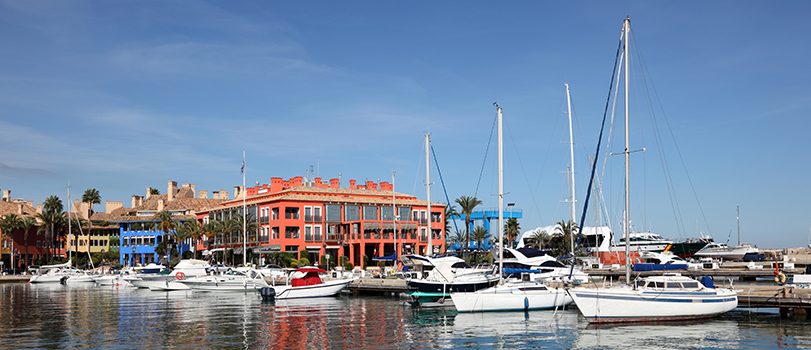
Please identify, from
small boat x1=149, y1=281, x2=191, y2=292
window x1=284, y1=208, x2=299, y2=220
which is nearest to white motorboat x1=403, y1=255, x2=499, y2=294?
small boat x1=149, y1=281, x2=191, y2=292

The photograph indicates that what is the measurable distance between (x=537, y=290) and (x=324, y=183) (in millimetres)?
63248

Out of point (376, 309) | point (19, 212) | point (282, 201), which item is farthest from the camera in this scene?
point (19, 212)

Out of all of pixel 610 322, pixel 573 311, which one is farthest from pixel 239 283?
pixel 610 322

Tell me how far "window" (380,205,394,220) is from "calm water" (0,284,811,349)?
47.2 metres

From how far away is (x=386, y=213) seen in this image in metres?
102

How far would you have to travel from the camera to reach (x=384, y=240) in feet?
327

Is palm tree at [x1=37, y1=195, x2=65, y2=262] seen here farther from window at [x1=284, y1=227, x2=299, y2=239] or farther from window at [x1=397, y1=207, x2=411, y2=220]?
window at [x1=397, y1=207, x2=411, y2=220]

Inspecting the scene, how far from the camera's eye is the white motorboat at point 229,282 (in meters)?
72.3

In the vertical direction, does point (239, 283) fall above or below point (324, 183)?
below

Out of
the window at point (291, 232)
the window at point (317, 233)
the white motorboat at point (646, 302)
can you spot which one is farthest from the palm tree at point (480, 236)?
the white motorboat at point (646, 302)

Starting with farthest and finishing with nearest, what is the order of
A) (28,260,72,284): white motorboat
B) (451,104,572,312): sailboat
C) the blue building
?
the blue building, (28,260,72,284): white motorboat, (451,104,572,312): sailboat

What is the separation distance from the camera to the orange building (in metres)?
95.8

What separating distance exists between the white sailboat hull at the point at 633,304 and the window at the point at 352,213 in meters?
62.1

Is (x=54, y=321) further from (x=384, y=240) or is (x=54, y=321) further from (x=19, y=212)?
(x=19, y=212)
